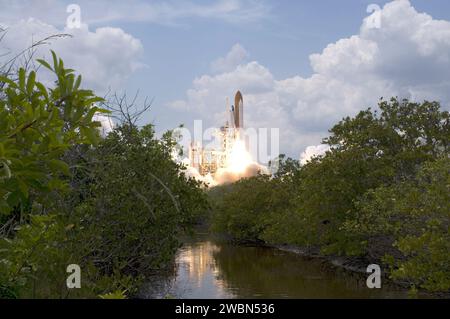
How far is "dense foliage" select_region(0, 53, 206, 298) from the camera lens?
13.0 ft

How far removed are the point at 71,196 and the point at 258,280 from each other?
17086 mm

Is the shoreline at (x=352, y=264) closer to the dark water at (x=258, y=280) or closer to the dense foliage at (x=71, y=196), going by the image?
the dark water at (x=258, y=280)

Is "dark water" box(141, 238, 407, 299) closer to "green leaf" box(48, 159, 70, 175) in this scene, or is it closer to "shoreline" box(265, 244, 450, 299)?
"shoreline" box(265, 244, 450, 299)

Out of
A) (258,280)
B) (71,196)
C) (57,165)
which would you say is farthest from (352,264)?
(57,165)

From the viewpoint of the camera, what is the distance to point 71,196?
562 inches

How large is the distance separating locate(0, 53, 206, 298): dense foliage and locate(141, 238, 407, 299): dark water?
3416 millimetres

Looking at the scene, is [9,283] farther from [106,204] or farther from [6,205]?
[106,204]

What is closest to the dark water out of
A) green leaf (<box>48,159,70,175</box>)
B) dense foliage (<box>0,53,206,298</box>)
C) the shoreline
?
the shoreline

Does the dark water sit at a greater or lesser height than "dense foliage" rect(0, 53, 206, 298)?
lesser

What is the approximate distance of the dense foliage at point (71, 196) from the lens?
3961 mm

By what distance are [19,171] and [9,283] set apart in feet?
15.0

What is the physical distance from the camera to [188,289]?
2489cm

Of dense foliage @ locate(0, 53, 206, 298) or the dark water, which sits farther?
the dark water
